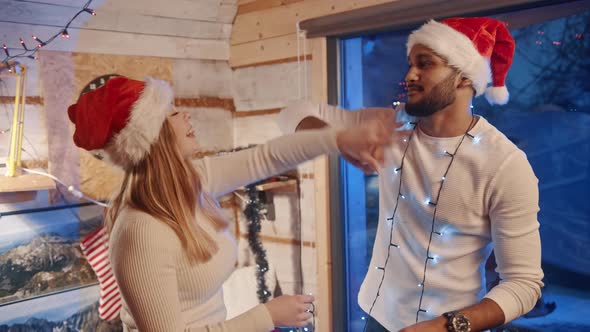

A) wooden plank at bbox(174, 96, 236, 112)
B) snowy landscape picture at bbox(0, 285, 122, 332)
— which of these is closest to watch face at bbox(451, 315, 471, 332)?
snowy landscape picture at bbox(0, 285, 122, 332)

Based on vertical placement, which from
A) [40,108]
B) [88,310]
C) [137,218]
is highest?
[40,108]

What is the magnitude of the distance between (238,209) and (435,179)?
2.18 m

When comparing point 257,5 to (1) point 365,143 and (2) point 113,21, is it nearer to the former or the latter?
(2) point 113,21

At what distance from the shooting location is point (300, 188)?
3344mm

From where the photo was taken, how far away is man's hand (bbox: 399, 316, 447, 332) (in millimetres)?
1548

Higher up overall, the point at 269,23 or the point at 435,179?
the point at 269,23

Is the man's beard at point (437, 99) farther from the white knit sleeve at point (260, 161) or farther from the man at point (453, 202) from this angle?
the white knit sleeve at point (260, 161)

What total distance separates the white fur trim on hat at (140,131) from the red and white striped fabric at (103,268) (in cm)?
154

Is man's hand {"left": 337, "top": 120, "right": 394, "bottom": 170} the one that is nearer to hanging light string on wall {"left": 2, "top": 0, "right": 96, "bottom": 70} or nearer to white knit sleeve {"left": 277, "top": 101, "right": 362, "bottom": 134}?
white knit sleeve {"left": 277, "top": 101, "right": 362, "bottom": 134}

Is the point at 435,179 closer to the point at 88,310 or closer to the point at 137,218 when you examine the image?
the point at 137,218

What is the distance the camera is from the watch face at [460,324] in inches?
62.1

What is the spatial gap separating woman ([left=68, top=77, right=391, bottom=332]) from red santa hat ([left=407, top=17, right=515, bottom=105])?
1.31 ft

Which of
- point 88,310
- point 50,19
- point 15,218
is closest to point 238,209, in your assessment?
point 88,310

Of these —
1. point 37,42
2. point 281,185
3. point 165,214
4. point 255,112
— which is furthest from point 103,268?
point 165,214
